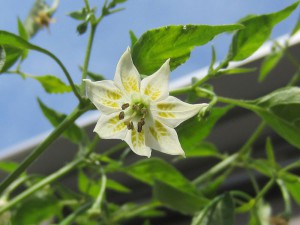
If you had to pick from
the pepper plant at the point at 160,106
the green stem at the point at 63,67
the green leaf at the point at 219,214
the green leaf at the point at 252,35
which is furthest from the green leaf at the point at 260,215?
the green stem at the point at 63,67

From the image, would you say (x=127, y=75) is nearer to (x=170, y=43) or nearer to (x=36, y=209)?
(x=170, y=43)

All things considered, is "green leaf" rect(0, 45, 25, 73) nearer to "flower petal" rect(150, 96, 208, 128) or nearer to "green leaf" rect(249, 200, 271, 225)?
"flower petal" rect(150, 96, 208, 128)

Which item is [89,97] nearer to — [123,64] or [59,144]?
[123,64]

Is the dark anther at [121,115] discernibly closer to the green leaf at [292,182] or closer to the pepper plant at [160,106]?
the pepper plant at [160,106]

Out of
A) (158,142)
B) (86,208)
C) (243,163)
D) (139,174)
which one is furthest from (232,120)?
(158,142)

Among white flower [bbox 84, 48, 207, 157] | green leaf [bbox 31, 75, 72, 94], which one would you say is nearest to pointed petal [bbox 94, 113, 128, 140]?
white flower [bbox 84, 48, 207, 157]

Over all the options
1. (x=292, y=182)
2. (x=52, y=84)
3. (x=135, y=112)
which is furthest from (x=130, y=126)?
(x=292, y=182)
